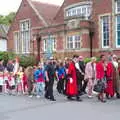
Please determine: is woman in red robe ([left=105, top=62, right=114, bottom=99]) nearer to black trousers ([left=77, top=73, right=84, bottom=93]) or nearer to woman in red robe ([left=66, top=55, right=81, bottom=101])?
black trousers ([left=77, top=73, right=84, bottom=93])

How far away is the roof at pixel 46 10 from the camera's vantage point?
4522 centimetres

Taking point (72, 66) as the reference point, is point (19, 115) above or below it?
below

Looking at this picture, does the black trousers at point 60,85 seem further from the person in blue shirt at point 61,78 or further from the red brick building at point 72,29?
the red brick building at point 72,29

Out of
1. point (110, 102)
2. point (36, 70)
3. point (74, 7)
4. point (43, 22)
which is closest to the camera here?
point (110, 102)

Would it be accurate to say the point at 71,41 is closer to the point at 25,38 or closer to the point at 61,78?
the point at 25,38

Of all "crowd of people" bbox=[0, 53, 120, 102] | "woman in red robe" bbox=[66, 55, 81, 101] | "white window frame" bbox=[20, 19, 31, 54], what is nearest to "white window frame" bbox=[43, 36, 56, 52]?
"white window frame" bbox=[20, 19, 31, 54]

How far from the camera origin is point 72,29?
120 ft

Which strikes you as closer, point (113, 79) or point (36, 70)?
point (113, 79)

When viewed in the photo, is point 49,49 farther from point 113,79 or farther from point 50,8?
point 113,79

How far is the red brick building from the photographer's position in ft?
113

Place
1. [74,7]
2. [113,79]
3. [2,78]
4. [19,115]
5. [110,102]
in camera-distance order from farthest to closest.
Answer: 1. [74,7]
2. [2,78]
3. [113,79]
4. [110,102]
5. [19,115]

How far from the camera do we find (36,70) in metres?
18.2

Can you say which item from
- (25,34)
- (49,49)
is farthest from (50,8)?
(49,49)

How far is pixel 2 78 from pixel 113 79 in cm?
663
